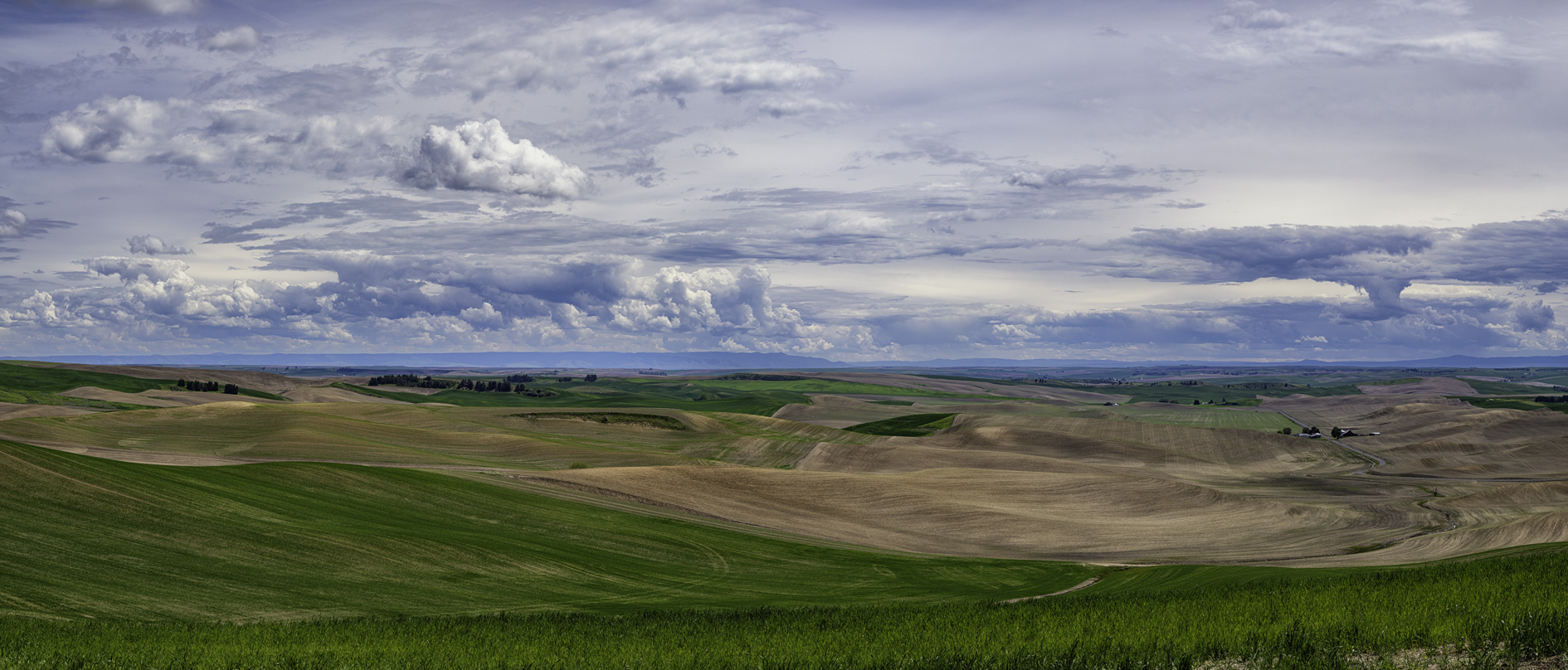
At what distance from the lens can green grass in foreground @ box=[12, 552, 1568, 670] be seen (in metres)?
13.3

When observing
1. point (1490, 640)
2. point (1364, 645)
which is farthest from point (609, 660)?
point (1490, 640)

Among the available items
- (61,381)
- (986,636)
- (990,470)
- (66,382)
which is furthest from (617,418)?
(61,381)

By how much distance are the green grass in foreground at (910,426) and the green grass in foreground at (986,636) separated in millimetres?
118994

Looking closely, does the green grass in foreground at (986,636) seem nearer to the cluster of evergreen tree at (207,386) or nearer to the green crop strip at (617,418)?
the green crop strip at (617,418)

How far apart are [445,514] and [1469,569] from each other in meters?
45.4

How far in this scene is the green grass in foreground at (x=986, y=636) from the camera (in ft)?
43.5

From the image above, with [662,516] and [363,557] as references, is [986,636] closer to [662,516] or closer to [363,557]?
[363,557]

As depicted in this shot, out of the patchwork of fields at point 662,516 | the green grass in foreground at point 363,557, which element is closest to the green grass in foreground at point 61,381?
the patchwork of fields at point 662,516

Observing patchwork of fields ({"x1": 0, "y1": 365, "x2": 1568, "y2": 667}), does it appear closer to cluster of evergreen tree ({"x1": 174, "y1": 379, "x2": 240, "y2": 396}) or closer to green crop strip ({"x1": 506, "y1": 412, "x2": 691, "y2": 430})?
green crop strip ({"x1": 506, "y1": 412, "x2": 691, "y2": 430})

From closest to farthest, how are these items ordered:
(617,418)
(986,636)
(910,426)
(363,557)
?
(986,636), (363,557), (617,418), (910,426)

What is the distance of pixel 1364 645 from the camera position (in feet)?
43.7

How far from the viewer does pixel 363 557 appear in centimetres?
3694

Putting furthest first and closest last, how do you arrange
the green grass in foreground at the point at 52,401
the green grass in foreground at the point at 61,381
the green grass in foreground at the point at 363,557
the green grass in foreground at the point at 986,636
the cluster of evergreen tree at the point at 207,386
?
the cluster of evergreen tree at the point at 207,386 < the green grass in foreground at the point at 61,381 < the green grass in foreground at the point at 52,401 < the green grass in foreground at the point at 363,557 < the green grass in foreground at the point at 986,636

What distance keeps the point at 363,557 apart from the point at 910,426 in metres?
120
